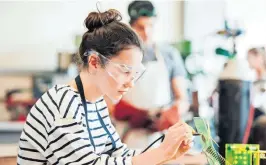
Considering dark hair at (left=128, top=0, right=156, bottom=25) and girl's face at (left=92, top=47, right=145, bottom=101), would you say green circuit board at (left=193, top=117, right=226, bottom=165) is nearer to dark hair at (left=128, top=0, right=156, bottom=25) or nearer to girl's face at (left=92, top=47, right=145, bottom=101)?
girl's face at (left=92, top=47, right=145, bottom=101)

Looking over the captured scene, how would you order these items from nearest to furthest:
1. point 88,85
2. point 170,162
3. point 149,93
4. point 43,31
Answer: point 88,85 < point 170,162 < point 149,93 < point 43,31

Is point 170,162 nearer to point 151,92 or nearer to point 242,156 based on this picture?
point 242,156

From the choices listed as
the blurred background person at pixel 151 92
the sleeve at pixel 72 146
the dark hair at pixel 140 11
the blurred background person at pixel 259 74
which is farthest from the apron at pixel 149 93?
the sleeve at pixel 72 146

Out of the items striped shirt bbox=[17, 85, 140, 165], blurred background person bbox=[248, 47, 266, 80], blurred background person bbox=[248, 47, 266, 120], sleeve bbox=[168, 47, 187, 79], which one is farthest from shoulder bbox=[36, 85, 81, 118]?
blurred background person bbox=[248, 47, 266, 80]

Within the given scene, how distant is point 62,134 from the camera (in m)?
1.02

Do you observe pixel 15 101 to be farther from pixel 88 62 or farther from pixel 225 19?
pixel 88 62

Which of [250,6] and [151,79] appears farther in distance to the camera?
[250,6]

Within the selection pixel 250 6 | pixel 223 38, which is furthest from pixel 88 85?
pixel 250 6

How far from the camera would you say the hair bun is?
3.60 feet

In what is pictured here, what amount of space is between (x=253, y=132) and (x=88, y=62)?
1.01 meters

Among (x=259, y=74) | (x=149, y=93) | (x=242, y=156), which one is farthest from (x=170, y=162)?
(x=259, y=74)

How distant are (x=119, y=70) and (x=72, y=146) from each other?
0.68 feet

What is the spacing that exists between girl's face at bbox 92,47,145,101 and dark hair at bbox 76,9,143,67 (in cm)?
1

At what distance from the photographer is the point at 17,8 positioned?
2.51 meters
